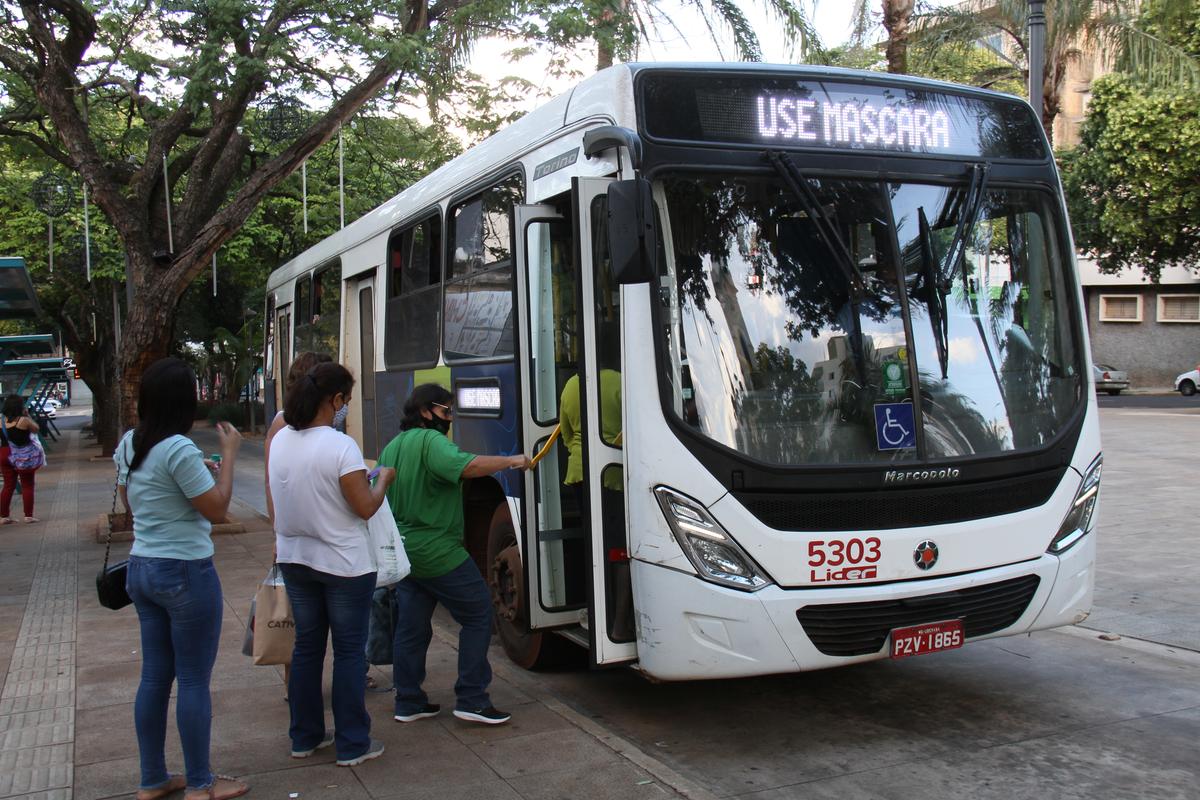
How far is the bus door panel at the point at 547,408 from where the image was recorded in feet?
17.6

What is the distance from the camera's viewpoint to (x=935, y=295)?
16.8ft

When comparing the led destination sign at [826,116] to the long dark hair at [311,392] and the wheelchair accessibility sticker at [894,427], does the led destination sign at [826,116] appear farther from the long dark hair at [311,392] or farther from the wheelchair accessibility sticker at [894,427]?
the long dark hair at [311,392]

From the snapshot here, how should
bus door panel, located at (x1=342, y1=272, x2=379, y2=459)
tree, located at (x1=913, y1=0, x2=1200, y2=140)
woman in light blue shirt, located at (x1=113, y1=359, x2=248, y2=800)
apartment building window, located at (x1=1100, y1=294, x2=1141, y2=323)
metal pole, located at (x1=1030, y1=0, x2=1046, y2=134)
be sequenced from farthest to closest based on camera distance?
apartment building window, located at (x1=1100, y1=294, x2=1141, y2=323)
tree, located at (x1=913, y1=0, x2=1200, y2=140)
metal pole, located at (x1=1030, y1=0, x2=1046, y2=134)
bus door panel, located at (x1=342, y1=272, x2=379, y2=459)
woman in light blue shirt, located at (x1=113, y1=359, x2=248, y2=800)

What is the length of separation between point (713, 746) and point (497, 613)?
6.04 feet

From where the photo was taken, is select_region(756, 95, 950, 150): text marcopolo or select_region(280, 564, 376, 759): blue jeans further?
select_region(756, 95, 950, 150): text marcopolo

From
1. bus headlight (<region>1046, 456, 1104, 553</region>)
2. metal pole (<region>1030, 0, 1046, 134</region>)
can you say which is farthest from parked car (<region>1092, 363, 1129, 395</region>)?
bus headlight (<region>1046, 456, 1104, 553</region>)

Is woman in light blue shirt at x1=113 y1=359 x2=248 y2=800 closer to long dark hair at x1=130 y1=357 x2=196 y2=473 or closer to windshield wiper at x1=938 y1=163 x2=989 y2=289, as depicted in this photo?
long dark hair at x1=130 y1=357 x2=196 y2=473

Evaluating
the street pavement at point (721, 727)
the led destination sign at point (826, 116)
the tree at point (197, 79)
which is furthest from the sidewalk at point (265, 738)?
the tree at point (197, 79)

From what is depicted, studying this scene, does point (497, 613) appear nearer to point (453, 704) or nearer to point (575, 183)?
point (453, 704)

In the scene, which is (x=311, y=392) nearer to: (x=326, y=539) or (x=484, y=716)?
(x=326, y=539)

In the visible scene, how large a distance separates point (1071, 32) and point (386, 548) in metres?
16.2

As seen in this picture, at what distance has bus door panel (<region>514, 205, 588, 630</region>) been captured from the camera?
5367mm

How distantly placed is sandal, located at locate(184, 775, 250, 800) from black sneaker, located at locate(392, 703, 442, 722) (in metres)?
1.01

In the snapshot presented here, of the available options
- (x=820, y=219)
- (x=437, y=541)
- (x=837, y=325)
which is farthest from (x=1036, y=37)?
(x=437, y=541)
